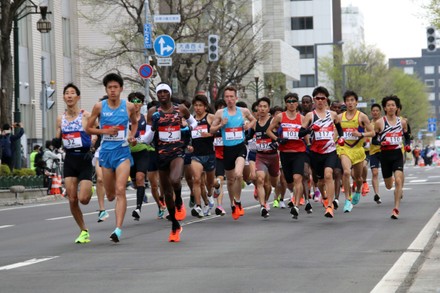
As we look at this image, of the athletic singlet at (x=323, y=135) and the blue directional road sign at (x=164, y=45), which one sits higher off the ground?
the blue directional road sign at (x=164, y=45)

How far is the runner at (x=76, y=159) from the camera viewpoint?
49.6ft

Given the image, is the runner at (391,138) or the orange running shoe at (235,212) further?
the runner at (391,138)

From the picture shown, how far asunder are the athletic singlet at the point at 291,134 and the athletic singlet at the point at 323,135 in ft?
0.77

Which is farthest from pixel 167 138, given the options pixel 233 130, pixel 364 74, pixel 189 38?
pixel 364 74

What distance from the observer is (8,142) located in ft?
109

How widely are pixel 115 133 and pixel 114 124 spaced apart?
0.11m

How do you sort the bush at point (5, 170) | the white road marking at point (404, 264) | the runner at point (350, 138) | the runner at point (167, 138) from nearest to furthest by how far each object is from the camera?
the white road marking at point (404, 264) → the runner at point (167, 138) → the runner at point (350, 138) → the bush at point (5, 170)

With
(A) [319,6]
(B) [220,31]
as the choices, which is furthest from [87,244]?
(A) [319,6]

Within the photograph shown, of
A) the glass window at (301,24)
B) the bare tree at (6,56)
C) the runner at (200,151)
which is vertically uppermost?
the glass window at (301,24)

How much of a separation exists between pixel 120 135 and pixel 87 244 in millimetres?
1358

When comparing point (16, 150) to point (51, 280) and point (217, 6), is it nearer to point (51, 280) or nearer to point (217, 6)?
point (217, 6)

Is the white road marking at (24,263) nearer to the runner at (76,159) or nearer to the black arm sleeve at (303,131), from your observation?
the runner at (76,159)

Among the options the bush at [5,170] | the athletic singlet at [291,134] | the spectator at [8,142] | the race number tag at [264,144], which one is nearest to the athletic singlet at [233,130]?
the race number tag at [264,144]

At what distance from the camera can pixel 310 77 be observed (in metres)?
130
